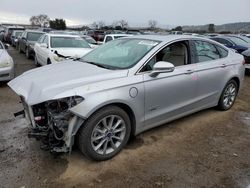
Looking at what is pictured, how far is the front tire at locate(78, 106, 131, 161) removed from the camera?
3395mm

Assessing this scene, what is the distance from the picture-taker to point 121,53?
14.6 feet

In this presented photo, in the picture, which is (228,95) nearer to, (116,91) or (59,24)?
(116,91)

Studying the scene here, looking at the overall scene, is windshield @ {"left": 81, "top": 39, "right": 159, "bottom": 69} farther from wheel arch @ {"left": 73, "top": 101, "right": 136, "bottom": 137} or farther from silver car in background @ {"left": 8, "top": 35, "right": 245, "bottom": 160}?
wheel arch @ {"left": 73, "top": 101, "right": 136, "bottom": 137}

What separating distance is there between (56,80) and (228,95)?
12.3 feet

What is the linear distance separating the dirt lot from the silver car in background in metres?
0.29

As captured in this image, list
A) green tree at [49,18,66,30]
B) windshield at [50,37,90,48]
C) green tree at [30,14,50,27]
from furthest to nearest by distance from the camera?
green tree at [30,14,50,27]
green tree at [49,18,66,30]
windshield at [50,37,90,48]

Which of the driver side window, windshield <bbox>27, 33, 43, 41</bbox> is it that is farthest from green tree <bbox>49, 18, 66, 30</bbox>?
the driver side window

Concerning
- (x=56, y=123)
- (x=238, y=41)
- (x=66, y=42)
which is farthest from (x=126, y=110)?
(x=238, y=41)

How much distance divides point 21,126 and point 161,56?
105 inches

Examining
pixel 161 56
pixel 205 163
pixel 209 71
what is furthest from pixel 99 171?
pixel 209 71

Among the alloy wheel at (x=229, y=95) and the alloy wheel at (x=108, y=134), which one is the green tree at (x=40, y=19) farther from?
the alloy wheel at (x=108, y=134)

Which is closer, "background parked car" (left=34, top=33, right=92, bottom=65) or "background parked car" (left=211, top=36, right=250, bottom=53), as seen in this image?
"background parked car" (left=34, top=33, right=92, bottom=65)

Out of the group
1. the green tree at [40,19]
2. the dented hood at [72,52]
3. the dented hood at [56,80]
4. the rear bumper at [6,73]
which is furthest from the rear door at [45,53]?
the green tree at [40,19]

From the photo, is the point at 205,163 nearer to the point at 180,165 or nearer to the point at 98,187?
the point at 180,165
